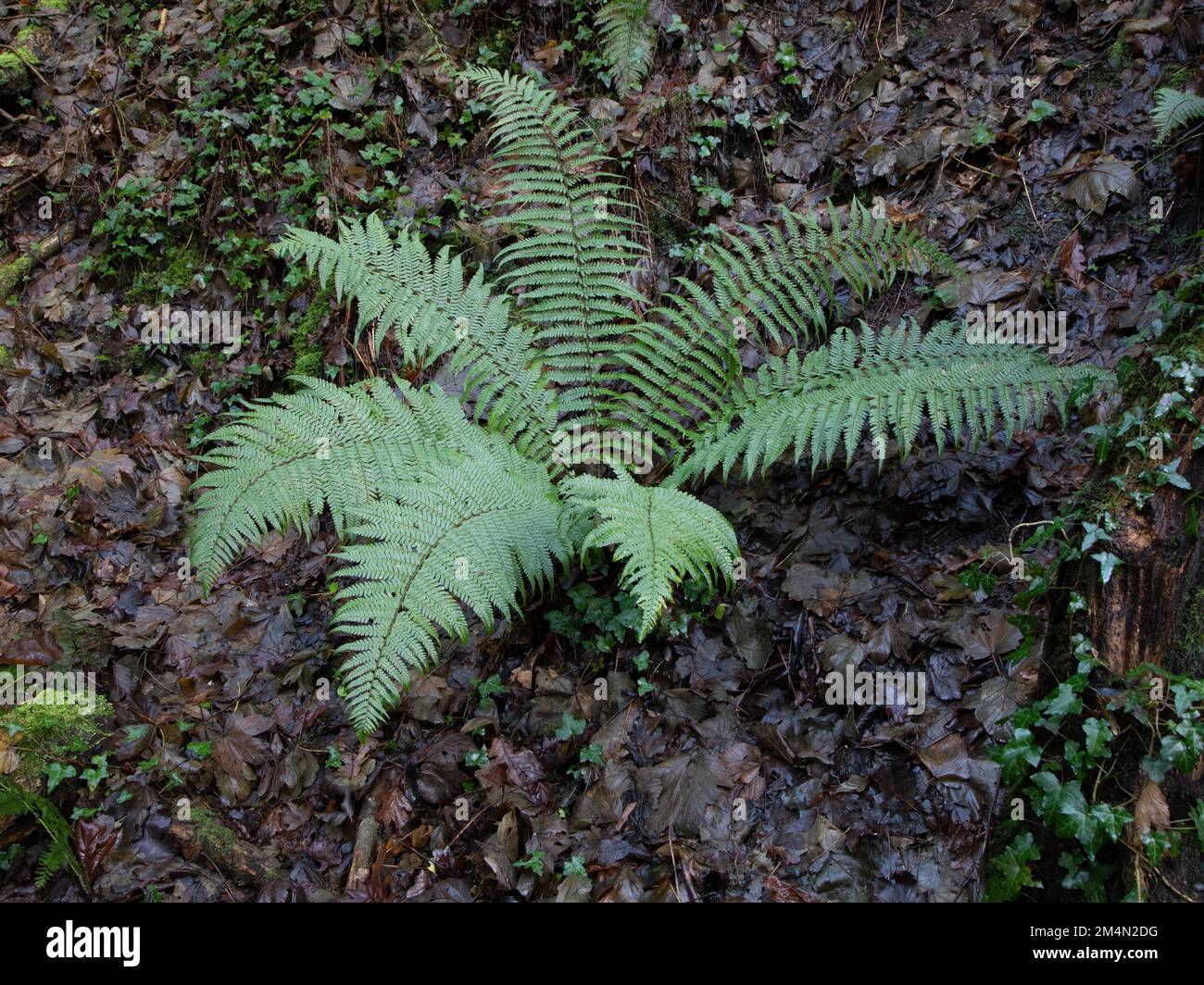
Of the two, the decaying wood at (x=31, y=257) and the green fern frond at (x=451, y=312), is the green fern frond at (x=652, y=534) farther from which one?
the decaying wood at (x=31, y=257)

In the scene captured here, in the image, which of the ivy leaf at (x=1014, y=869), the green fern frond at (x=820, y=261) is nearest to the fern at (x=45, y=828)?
the ivy leaf at (x=1014, y=869)

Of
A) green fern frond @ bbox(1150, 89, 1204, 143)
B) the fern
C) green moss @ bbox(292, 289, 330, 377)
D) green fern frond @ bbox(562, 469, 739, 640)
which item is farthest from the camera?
green moss @ bbox(292, 289, 330, 377)

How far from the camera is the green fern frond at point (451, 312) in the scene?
10.7ft

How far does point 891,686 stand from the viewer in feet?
8.30

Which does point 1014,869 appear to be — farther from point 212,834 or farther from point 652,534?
point 212,834

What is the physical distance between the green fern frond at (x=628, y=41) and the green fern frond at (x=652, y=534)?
8.67 feet

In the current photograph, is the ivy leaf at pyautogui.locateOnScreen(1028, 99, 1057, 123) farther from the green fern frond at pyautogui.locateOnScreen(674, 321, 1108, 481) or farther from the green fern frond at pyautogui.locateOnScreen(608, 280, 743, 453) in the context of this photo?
the green fern frond at pyautogui.locateOnScreen(608, 280, 743, 453)

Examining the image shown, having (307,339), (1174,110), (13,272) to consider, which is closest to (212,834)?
(307,339)

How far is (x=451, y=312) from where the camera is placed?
331cm

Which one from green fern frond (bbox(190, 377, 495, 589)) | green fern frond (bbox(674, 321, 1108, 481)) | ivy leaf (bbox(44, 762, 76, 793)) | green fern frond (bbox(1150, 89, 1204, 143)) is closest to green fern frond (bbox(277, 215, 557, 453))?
green fern frond (bbox(190, 377, 495, 589))

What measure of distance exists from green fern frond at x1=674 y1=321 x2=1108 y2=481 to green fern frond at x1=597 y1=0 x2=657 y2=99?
6.68 feet

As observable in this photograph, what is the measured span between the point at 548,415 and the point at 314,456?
37.6 inches

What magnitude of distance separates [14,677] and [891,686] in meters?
3.32

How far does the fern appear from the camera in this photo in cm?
258
